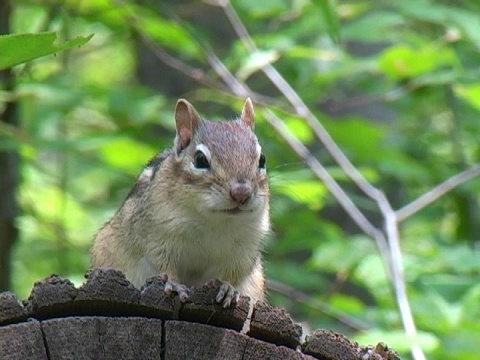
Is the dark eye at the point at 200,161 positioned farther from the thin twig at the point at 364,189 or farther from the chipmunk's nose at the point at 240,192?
the thin twig at the point at 364,189

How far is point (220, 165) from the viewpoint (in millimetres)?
3094

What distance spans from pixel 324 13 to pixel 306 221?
1818 mm

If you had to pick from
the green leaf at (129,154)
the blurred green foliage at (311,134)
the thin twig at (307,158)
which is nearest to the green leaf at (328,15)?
the blurred green foliage at (311,134)

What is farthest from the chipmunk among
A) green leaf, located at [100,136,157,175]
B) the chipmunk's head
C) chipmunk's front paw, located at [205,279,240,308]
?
green leaf, located at [100,136,157,175]

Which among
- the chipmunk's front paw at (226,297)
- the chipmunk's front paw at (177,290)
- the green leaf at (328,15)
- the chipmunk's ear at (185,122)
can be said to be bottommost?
the chipmunk's front paw at (177,290)

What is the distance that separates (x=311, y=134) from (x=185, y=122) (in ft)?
6.31

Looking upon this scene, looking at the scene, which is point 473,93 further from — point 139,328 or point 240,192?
point 139,328

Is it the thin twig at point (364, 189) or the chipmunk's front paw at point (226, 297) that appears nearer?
the chipmunk's front paw at point (226, 297)

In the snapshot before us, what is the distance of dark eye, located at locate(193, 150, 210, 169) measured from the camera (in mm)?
3193

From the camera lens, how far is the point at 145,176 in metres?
3.60

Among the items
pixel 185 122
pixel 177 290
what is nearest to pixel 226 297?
pixel 177 290

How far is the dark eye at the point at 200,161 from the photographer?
126 inches

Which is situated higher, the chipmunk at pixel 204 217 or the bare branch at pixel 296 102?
the bare branch at pixel 296 102

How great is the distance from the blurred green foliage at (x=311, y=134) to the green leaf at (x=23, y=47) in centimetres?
172
